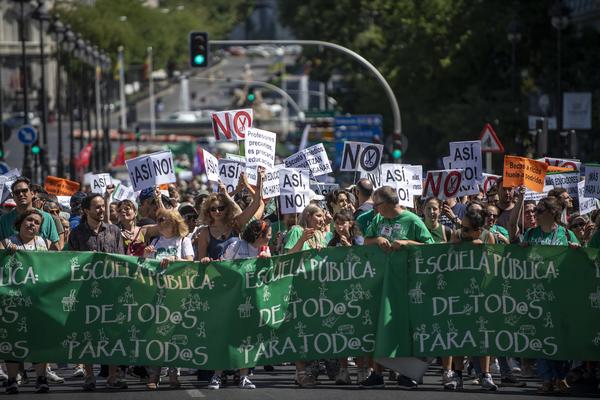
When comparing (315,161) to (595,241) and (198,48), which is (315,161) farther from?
(198,48)

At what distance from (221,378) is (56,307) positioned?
5.37ft

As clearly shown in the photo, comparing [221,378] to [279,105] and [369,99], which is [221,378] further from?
[279,105]

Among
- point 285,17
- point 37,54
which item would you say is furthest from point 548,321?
point 37,54

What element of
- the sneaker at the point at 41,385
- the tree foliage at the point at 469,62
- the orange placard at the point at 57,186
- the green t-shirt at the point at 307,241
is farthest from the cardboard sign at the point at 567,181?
the tree foliage at the point at 469,62

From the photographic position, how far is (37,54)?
12019 centimetres

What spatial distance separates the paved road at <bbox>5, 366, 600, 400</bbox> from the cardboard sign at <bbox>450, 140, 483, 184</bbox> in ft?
15.2

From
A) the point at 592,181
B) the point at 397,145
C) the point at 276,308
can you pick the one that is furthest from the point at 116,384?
the point at 397,145

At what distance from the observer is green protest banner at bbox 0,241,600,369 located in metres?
14.4

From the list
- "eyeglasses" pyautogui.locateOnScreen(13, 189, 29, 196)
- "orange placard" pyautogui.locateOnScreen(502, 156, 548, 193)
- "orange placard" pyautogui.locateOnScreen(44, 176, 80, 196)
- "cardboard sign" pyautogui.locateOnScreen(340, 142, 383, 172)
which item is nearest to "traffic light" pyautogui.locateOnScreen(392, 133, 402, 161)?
"orange placard" pyautogui.locateOnScreen(44, 176, 80, 196)

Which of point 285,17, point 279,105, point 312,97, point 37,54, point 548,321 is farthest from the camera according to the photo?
point 279,105

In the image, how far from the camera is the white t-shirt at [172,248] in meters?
14.8

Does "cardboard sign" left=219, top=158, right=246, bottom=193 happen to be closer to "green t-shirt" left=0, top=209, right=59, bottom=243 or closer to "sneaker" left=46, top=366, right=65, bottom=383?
"green t-shirt" left=0, top=209, right=59, bottom=243

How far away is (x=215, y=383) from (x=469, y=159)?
6.04m

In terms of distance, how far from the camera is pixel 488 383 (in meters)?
14.4
